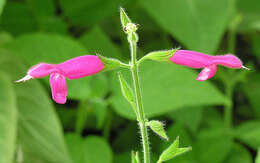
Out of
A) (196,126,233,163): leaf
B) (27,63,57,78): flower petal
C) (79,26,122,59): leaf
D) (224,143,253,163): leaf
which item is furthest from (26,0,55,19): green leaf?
(27,63,57,78): flower petal

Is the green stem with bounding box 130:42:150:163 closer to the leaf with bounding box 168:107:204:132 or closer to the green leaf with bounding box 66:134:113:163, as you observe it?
the green leaf with bounding box 66:134:113:163

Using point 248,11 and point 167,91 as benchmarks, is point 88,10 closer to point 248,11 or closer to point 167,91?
point 167,91

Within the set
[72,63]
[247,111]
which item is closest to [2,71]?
[72,63]

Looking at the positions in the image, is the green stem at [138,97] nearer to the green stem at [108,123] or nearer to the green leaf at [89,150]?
the green leaf at [89,150]

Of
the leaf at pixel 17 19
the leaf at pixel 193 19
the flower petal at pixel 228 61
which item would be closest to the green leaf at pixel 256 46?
the leaf at pixel 193 19

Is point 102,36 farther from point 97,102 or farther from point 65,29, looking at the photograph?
point 97,102

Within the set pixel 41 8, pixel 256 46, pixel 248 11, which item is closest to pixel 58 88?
pixel 41 8
